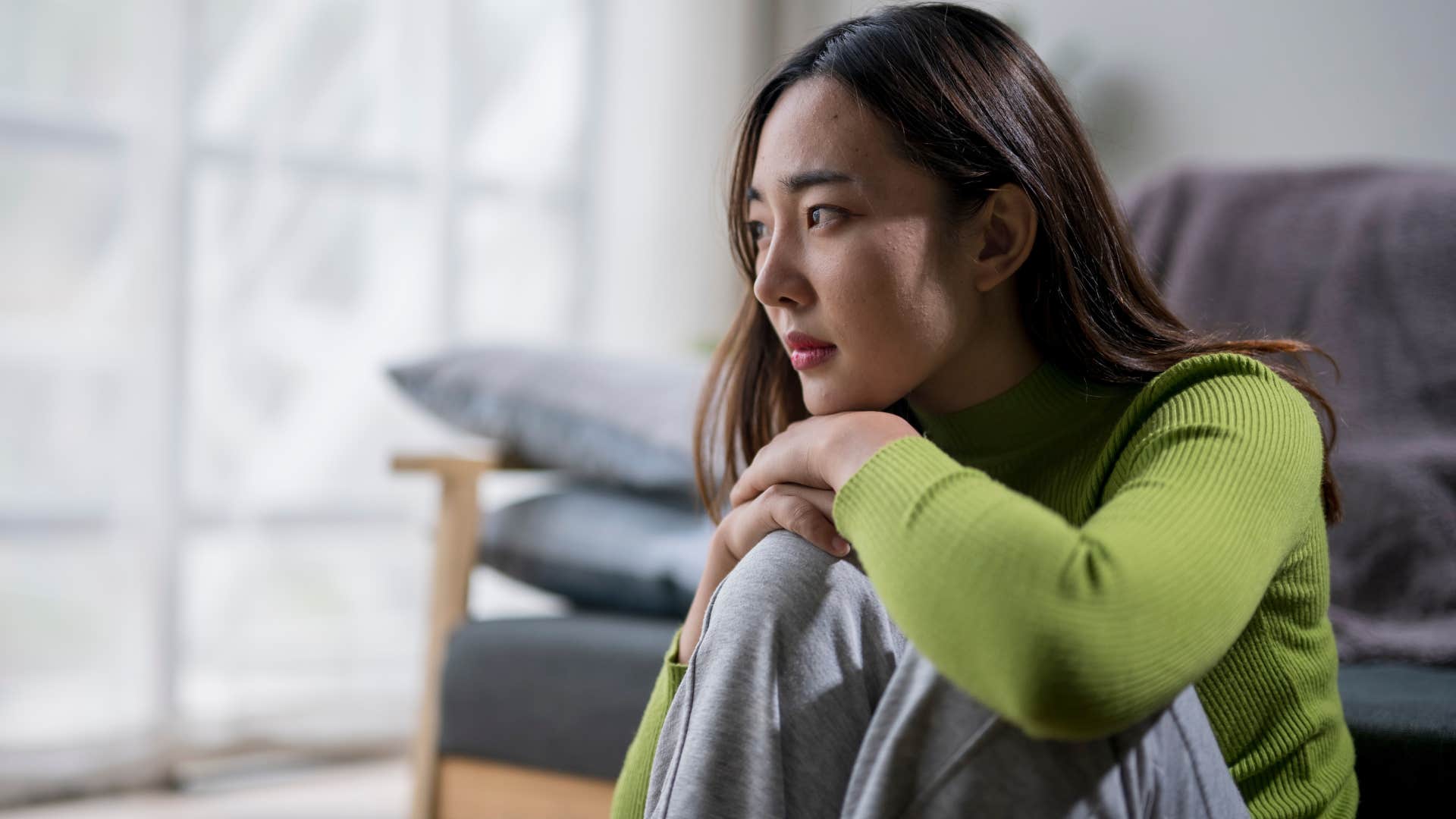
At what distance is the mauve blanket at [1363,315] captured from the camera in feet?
4.70

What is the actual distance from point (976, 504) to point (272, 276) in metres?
1.99

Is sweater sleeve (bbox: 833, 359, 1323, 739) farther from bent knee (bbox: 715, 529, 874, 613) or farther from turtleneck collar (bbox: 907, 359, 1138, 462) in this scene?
turtleneck collar (bbox: 907, 359, 1138, 462)

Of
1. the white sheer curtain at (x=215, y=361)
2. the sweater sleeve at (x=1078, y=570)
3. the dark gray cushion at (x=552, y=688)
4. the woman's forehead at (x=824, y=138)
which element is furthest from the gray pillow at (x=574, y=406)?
the sweater sleeve at (x=1078, y=570)

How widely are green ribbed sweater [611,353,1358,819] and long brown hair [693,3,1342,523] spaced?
0.05 m

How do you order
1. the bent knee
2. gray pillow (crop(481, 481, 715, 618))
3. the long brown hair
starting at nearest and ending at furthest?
the bent knee
the long brown hair
gray pillow (crop(481, 481, 715, 618))

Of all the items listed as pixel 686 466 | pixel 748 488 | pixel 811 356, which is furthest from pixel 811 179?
pixel 686 466

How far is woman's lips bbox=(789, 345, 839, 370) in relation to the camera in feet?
3.22

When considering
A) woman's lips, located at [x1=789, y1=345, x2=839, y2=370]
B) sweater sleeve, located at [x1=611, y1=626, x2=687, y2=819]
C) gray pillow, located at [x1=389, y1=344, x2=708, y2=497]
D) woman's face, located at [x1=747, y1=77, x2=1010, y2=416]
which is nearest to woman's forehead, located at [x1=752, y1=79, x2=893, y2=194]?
woman's face, located at [x1=747, y1=77, x2=1010, y2=416]

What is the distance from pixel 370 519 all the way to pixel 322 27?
992mm

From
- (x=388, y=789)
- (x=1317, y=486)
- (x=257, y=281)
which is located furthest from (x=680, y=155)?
(x=1317, y=486)

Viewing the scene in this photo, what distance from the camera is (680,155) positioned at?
3062 mm

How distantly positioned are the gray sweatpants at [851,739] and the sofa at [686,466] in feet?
2.03

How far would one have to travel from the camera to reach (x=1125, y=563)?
27.7 inches

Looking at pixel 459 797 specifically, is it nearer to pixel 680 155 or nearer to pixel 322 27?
pixel 322 27
